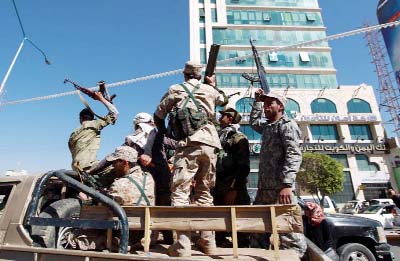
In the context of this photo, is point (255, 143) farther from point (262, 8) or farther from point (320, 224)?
point (320, 224)

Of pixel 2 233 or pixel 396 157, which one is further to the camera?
pixel 396 157

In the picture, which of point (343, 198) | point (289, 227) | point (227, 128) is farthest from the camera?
point (343, 198)

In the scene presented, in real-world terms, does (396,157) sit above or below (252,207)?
above

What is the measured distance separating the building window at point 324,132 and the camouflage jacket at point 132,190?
31535 millimetres

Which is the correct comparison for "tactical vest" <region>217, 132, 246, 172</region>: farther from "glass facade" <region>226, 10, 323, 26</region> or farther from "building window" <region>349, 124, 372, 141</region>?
"glass facade" <region>226, 10, 323, 26</region>

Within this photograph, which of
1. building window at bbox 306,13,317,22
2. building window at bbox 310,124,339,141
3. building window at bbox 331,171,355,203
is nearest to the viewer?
building window at bbox 331,171,355,203

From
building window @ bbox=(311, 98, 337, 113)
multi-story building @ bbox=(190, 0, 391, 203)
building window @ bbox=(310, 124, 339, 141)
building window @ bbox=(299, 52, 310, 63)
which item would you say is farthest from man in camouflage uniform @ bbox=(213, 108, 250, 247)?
building window @ bbox=(299, 52, 310, 63)

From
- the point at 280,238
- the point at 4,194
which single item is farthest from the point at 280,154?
the point at 4,194

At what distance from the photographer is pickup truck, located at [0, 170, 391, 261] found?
1.74 metres

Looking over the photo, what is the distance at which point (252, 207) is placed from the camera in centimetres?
178

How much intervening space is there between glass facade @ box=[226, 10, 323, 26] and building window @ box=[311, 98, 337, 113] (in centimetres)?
1369

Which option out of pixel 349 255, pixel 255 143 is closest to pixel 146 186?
pixel 349 255

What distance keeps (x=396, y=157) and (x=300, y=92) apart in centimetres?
1259

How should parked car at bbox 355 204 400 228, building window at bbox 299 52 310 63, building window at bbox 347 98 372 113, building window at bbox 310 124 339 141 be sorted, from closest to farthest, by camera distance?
1. parked car at bbox 355 204 400 228
2. building window at bbox 310 124 339 141
3. building window at bbox 347 98 372 113
4. building window at bbox 299 52 310 63
